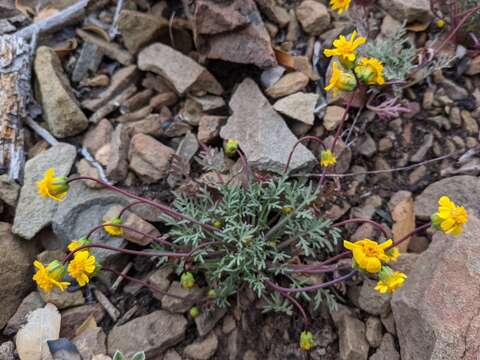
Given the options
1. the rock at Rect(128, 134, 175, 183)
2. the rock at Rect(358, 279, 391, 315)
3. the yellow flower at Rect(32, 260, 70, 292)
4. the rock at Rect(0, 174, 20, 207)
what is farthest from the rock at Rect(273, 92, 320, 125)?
the rock at Rect(0, 174, 20, 207)

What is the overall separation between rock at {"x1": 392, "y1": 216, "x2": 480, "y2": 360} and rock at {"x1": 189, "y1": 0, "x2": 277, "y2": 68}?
5.73 ft

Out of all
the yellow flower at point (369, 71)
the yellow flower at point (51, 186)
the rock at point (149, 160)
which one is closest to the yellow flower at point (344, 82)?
the yellow flower at point (369, 71)

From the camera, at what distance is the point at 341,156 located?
122 inches

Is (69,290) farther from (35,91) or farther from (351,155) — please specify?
(351,155)

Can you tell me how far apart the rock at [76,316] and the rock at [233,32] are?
197 centimetres

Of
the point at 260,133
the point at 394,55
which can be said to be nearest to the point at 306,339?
the point at 260,133

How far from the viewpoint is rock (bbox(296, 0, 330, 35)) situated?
3.46 meters

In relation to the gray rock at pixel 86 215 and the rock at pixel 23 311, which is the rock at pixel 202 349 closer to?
the gray rock at pixel 86 215

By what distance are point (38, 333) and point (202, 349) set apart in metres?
1.03

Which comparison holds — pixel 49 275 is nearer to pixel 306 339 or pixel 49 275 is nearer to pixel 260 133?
pixel 306 339

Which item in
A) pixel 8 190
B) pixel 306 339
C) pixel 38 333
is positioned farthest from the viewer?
pixel 8 190

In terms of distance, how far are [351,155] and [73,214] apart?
79.9 inches

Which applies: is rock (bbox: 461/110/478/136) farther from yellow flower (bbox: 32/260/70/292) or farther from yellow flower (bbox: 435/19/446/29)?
yellow flower (bbox: 32/260/70/292)

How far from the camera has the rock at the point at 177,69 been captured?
3.25 metres
